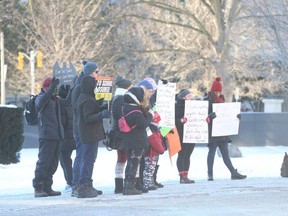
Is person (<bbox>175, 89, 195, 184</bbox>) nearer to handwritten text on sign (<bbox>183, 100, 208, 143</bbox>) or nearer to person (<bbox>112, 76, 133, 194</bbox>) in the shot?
handwritten text on sign (<bbox>183, 100, 208, 143</bbox>)

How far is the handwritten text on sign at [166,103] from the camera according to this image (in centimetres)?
1280

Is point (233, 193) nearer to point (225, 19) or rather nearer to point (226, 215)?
point (226, 215)

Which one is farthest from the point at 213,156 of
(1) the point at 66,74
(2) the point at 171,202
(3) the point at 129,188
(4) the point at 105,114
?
(2) the point at 171,202

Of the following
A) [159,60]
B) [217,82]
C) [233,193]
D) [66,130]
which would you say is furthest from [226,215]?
[159,60]

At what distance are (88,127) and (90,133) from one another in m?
0.09

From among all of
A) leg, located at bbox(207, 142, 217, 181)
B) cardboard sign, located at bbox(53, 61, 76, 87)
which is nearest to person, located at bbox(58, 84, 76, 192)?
cardboard sign, located at bbox(53, 61, 76, 87)

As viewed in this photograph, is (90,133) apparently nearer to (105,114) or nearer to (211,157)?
(105,114)

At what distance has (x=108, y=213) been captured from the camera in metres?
8.91

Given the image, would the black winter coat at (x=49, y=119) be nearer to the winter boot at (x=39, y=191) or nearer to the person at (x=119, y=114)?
the winter boot at (x=39, y=191)

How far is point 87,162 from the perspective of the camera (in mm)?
10570

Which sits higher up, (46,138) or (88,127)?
(88,127)

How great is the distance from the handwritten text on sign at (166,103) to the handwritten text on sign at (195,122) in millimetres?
672

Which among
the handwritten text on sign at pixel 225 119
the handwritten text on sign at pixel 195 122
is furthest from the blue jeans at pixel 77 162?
the handwritten text on sign at pixel 225 119

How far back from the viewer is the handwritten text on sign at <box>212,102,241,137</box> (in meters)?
14.0
